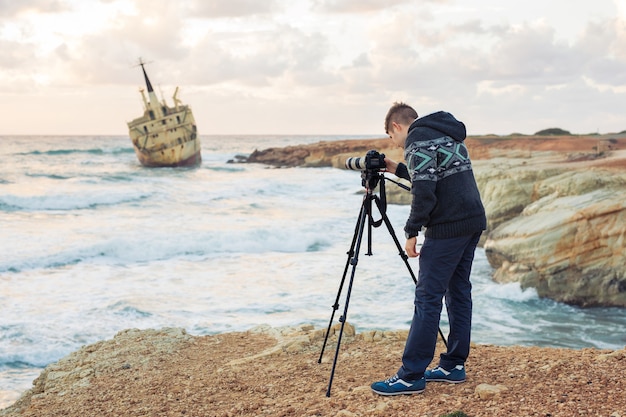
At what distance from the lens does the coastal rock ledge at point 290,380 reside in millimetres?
3838

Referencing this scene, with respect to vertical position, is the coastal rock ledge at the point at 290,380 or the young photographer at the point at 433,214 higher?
the young photographer at the point at 433,214

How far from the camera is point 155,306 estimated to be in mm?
10078

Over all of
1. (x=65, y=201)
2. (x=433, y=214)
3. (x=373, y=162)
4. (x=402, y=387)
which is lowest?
(x=65, y=201)

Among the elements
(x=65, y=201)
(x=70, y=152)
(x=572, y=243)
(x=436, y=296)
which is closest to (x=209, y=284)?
(x=572, y=243)

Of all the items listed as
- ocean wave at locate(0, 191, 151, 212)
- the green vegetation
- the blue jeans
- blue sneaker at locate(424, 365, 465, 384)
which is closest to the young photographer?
the blue jeans

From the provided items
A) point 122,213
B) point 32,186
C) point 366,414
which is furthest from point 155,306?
point 32,186

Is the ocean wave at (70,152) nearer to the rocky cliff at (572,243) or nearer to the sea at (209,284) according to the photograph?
the sea at (209,284)

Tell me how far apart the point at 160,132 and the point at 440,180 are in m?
52.3

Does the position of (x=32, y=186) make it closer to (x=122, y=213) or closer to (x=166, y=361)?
(x=122, y=213)

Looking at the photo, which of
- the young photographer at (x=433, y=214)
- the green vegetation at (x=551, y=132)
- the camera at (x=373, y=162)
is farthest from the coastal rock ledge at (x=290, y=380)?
the green vegetation at (x=551, y=132)

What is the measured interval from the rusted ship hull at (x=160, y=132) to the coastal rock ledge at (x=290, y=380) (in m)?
47.7

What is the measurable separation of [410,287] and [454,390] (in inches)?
284

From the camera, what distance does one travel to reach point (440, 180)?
12.2 ft

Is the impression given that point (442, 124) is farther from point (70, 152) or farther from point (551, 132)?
point (70, 152)
